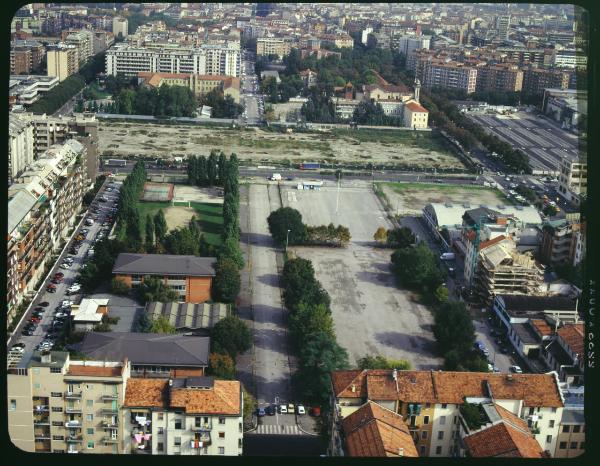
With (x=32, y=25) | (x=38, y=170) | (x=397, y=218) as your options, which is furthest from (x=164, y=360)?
(x=32, y=25)

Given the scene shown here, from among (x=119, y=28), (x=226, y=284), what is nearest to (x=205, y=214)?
(x=226, y=284)

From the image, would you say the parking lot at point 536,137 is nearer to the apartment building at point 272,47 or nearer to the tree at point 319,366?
the tree at point 319,366

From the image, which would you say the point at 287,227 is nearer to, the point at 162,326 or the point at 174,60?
the point at 162,326

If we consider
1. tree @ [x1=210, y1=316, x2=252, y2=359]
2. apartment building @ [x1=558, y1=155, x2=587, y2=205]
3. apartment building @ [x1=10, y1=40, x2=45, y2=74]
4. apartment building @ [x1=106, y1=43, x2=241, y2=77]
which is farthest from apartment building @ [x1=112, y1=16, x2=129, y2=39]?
tree @ [x1=210, y1=316, x2=252, y2=359]

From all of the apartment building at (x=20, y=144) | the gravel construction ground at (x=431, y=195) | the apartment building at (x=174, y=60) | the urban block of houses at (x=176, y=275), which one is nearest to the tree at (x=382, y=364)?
the urban block of houses at (x=176, y=275)

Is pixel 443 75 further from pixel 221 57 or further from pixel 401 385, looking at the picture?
pixel 401 385

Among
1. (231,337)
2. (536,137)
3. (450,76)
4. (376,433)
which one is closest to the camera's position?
(376,433)

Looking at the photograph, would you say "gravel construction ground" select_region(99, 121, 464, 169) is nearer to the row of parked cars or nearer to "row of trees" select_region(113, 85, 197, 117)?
A: "row of trees" select_region(113, 85, 197, 117)
